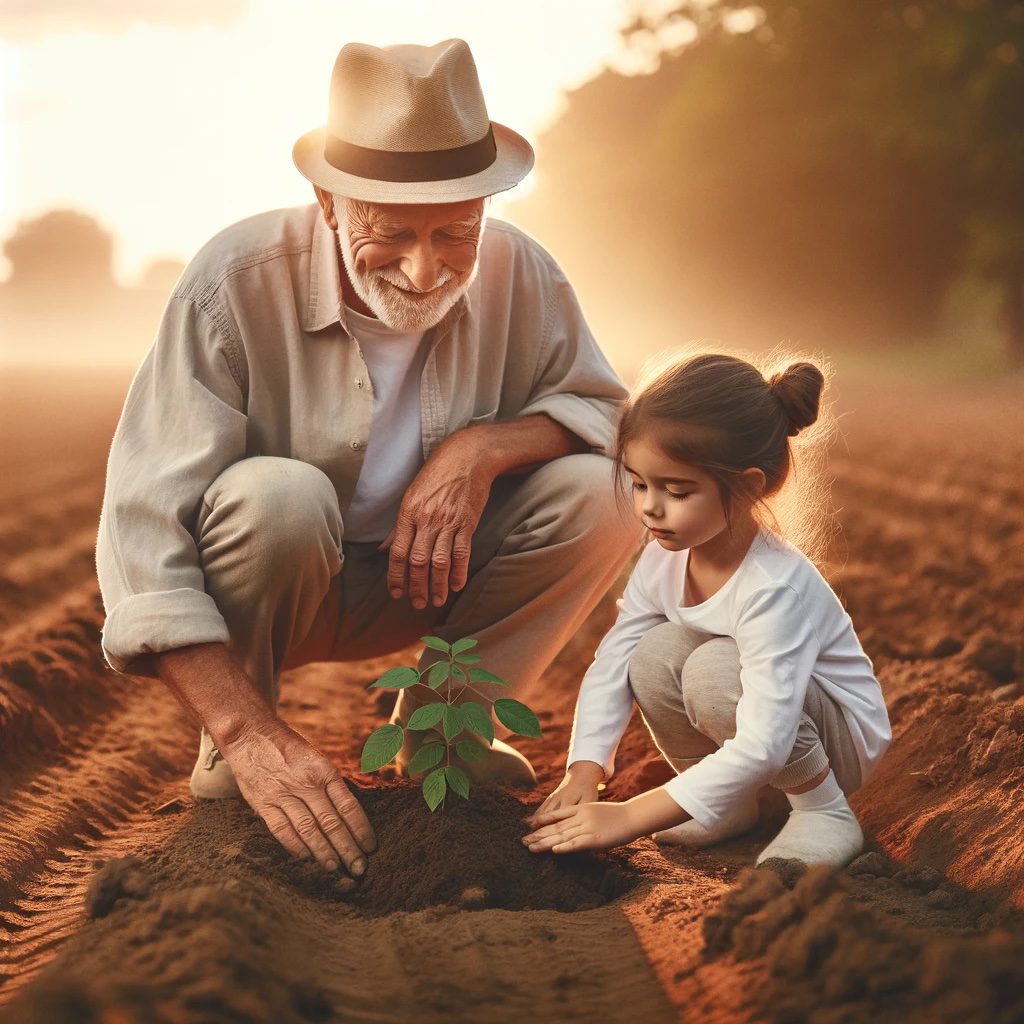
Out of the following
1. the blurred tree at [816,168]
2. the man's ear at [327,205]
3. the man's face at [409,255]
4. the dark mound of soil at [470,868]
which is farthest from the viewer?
the blurred tree at [816,168]

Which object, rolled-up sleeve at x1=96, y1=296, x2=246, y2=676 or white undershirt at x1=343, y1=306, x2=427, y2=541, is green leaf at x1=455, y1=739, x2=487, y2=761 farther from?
white undershirt at x1=343, y1=306, x2=427, y2=541

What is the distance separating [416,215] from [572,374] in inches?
26.0

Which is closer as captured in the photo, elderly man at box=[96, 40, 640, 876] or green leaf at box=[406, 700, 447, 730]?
green leaf at box=[406, 700, 447, 730]

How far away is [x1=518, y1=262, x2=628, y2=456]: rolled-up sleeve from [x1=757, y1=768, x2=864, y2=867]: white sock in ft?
3.15

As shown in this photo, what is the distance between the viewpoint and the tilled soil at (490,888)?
153 cm

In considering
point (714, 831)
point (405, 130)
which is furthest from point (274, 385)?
point (714, 831)

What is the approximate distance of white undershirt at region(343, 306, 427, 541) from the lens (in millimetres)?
2697

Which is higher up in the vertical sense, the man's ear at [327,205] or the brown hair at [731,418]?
the man's ear at [327,205]

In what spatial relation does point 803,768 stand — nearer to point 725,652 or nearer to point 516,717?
point 725,652

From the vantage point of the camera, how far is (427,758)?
2309 millimetres

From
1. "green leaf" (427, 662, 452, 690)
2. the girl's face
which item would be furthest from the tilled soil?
the girl's face

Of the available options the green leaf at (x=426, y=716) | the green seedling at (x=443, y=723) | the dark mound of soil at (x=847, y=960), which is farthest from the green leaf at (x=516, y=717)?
the dark mound of soil at (x=847, y=960)

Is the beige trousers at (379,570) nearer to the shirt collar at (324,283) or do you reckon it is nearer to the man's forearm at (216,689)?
the man's forearm at (216,689)

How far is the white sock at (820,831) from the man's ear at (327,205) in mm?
1550
